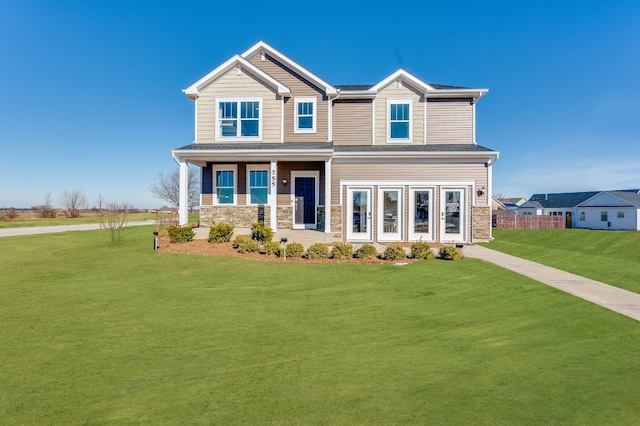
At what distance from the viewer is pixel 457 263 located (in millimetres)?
10609

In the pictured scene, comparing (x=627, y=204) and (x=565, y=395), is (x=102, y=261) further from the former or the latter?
(x=627, y=204)

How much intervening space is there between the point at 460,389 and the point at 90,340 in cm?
513

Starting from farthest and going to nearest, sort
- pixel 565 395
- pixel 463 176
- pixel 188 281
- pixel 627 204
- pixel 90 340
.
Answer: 1. pixel 627 204
2. pixel 463 176
3. pixel 188 281
4. pixel 90 340
5. pixel 565 395

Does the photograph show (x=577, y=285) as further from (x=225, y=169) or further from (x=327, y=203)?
(x=225, y=169)

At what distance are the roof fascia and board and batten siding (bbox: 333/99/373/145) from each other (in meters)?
1.23

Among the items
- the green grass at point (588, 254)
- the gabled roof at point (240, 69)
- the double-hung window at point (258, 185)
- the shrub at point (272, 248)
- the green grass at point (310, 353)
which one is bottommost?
the green grass at point (310, 353)

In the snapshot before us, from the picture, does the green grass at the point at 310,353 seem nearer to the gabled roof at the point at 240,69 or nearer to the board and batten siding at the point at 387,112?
the board and batten siding at the point at 387,112

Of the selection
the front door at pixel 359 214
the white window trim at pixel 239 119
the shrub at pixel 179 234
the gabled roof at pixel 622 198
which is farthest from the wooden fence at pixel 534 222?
the shrub at pixel 179 234

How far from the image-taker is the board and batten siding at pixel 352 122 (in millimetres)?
16703

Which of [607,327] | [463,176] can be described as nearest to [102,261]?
[607,327]

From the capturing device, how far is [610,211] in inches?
1480

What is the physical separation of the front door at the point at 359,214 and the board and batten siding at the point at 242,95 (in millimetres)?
4727

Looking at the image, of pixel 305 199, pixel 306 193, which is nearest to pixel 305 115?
pixel 306 193

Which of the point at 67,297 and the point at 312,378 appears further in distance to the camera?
the point at 67,297
